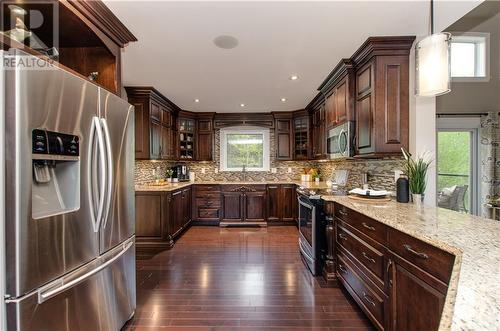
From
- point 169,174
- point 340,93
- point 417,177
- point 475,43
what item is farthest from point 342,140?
point 169,174

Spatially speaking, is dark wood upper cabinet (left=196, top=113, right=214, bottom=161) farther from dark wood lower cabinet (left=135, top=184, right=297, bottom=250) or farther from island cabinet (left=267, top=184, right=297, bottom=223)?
island cabinet (left=267, top=184, right=297, bottom=223)

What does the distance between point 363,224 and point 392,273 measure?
1.49 feet

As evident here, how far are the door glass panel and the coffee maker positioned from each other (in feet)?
15.4

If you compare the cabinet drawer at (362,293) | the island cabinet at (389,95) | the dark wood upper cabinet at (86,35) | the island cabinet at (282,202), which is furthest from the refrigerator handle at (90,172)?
the island cabinet at (282,202)

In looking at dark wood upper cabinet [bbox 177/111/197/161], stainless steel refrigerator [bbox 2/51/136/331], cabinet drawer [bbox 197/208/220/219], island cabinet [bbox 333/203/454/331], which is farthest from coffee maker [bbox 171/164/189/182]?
island cabinet [bbox 333/203/454/331]

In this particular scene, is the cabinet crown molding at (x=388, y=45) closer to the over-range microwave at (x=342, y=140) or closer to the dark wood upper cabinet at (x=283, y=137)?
the over-range microwave at (x=342, y=140)

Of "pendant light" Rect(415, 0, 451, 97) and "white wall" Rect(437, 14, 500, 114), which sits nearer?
"pendant light" Rect(415, 0, 451, 97)

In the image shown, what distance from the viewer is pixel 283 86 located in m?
3.63

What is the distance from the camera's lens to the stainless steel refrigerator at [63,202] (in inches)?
42.0

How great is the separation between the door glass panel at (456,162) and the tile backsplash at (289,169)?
5.30 feet

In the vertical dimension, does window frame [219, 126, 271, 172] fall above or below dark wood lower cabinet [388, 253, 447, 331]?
above

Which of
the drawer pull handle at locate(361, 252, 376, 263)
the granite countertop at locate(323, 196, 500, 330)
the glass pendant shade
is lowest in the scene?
the drawer pull handle at locate(361, 252, 376, 263)

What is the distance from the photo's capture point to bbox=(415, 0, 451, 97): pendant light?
1600 millimetres

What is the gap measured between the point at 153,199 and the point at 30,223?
102 inches
